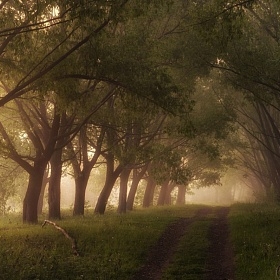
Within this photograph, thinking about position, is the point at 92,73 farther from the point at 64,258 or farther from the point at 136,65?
the point at 64,258

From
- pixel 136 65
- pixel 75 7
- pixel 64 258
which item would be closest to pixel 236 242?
pixel 64 258

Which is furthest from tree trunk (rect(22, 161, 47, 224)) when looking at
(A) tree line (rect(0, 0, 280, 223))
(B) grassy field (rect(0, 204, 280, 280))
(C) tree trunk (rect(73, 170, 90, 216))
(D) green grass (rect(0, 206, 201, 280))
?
(C) tree trunk (rect(73, 170, 90, 216))

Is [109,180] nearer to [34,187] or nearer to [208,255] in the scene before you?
[34,187]

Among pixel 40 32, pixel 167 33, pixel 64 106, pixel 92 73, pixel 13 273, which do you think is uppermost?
pixel 167 33

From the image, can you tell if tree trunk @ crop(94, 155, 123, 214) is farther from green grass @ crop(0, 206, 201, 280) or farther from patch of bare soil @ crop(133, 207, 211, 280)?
green grass @ crop(0, 206, 201, 280)

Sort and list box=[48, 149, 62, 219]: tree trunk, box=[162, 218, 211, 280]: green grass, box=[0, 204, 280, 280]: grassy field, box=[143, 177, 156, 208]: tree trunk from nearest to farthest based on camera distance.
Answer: box=[162, 218, 211, 280]: green grass, box=[0, 204, 280, 280]: grassy field, box=[48, 149, 62, 219]: tree trunk, box=[143, 177, 156, 208]: tree trunk

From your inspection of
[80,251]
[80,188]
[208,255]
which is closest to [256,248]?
[208,255]

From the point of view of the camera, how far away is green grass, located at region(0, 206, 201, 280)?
1098 cm

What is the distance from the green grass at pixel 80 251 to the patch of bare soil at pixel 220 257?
225 cm

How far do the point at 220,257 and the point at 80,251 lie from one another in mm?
4758

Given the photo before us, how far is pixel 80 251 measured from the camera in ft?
43.7

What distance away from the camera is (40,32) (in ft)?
45.0

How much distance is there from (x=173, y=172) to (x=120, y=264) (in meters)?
14.2

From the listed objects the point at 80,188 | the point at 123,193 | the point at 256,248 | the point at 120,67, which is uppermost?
the point at 120,67
